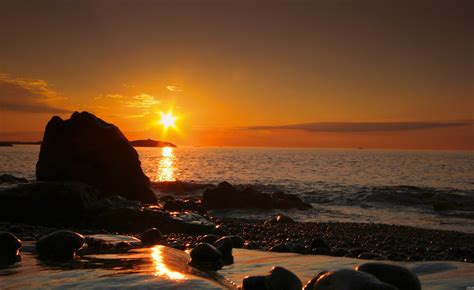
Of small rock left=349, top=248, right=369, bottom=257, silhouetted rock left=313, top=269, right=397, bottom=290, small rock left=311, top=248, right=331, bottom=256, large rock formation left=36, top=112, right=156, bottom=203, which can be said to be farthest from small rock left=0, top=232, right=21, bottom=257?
large rock formation left=36, top=112, right=156, bottom=203

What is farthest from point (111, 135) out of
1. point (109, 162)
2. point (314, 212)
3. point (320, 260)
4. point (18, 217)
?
point (320, 260)

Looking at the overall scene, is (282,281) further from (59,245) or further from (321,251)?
(59,245)

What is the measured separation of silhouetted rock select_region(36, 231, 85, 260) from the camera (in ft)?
23.8

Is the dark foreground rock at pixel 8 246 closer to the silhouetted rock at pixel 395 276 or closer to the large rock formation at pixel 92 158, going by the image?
the silhouetted rock at pixel 395 276

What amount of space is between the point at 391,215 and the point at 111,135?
45.9 feet

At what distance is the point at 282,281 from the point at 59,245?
14.5ft

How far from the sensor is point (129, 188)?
17984 mm

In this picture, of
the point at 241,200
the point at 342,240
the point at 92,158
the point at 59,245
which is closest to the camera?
the point at 59,245

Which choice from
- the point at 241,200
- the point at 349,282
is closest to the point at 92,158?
the point at 241,200

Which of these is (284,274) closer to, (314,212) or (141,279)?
(141,279)

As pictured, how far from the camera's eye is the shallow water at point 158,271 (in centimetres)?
488

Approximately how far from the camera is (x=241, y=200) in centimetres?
2255

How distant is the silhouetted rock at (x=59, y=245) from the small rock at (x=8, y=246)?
1.23 ft

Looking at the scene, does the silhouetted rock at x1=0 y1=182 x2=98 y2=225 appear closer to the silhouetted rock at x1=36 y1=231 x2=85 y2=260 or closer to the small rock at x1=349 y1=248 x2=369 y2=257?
the silhouetted rock at x1=36 y1=231 x2=85 y2=260
